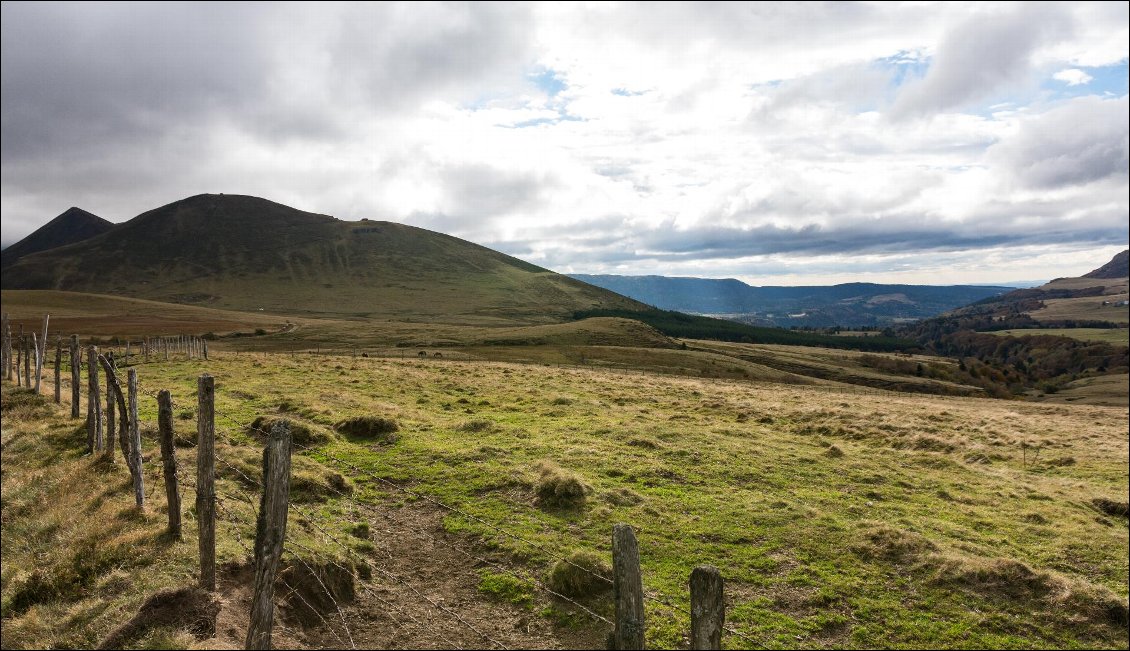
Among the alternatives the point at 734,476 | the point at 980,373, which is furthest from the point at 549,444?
the point at 980,373

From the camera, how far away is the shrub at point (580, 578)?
11.6 meters

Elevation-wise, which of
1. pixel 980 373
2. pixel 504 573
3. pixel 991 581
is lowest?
pixel 980 373

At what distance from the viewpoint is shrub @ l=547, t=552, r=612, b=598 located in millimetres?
11633

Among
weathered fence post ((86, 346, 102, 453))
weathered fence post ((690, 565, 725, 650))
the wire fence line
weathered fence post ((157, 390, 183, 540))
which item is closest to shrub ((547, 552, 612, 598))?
the wire fence line

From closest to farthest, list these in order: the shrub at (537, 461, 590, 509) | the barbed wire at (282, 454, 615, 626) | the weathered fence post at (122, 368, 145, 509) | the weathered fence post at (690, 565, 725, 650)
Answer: the weathered fence post at (690, 565, 725, 650) < the barbed wire at (282, 454, 615, 626) < the weathered fence post at (122, 368, 145, 509) < the shrub at (537, 461, 590, 509)

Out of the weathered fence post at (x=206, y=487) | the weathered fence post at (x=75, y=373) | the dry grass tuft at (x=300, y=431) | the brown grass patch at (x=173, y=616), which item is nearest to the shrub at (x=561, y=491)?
the weathered fence post at (x=206, y=487)

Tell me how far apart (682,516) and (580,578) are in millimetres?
5357

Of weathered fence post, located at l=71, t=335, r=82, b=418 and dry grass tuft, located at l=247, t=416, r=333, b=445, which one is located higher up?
weathered fence post, located at l=71, t=335, r=82, b=418

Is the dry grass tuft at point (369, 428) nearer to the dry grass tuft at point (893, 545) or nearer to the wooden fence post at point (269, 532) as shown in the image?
the wooden fence post at point (269, 532)

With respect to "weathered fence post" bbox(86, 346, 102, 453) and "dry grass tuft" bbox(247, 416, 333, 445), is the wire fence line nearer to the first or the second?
"weathered fence post" bbox(86, 346, 102, 453)

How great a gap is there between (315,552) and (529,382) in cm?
3086

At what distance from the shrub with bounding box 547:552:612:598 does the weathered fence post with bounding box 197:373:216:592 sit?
622 cm

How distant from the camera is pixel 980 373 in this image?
460 feet

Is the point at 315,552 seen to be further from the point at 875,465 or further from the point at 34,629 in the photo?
the point at 875,465
